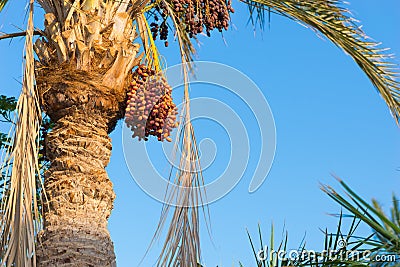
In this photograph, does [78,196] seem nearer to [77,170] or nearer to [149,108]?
[77,170]

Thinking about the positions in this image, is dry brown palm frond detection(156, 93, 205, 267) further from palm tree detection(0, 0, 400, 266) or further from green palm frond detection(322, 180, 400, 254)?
green palm frond detection(322, 180, 400, 254)

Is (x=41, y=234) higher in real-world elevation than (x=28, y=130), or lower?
lower

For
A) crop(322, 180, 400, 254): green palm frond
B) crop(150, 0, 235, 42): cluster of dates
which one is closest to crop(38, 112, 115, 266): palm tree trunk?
crop(150, 0, 235, 42): cluster of dates

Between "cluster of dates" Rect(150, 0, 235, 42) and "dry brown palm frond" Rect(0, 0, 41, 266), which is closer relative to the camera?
"dry brown palm frond" Rect(0, 0, 41, 266)

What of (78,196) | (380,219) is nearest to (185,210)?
(78,196)

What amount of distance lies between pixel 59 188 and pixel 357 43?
2676mm

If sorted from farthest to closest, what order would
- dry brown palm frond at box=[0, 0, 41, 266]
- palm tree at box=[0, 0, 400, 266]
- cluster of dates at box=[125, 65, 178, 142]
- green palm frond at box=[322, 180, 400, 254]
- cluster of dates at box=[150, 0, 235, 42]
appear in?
cluster of dates at box=[150, 0, 235, 42], cluster of dates at box=[125, 65, 178, 142], palm tree at box=[0, 0, 400, 266], dry brown palm frond at box=[0, 0, 41, 266], green palm frond at box=[322, 180, 400, 254]

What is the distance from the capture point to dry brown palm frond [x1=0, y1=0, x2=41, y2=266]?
292cm

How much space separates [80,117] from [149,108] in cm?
44

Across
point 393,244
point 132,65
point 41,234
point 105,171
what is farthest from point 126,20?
point 393,244

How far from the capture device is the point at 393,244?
172cm

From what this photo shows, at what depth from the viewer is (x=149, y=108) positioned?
12.8 feet

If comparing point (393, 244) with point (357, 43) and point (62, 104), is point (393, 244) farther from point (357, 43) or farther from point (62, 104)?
point (357, 43)

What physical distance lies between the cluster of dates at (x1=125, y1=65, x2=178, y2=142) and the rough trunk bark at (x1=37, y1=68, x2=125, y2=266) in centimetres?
10
